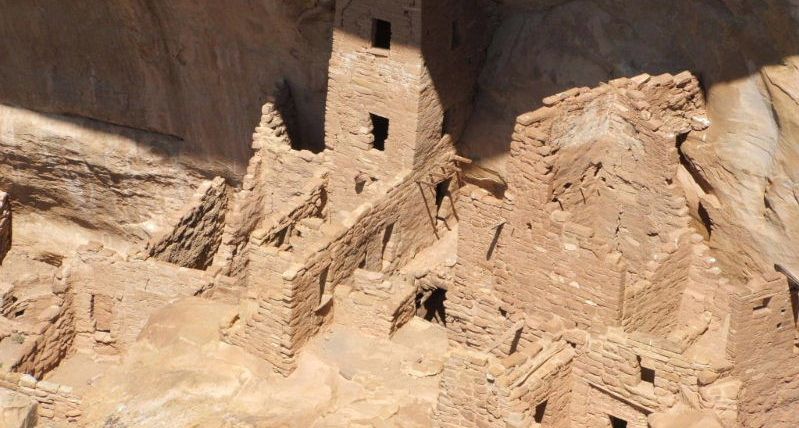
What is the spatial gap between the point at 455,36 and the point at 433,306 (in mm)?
4089

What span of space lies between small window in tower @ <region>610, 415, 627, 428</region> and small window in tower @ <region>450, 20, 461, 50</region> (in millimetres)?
6741

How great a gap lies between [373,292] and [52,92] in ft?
32.1

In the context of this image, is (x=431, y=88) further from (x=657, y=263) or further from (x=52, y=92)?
(x=52, y=92)

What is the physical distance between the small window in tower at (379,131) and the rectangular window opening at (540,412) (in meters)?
6.31

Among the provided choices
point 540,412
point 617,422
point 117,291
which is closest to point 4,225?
point 117,291

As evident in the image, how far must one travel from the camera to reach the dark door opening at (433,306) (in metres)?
28.8

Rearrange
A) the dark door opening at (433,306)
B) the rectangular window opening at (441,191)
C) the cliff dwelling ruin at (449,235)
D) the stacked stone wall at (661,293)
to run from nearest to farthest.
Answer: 1. the cliff dwelling ruin at (449,235)
2. the stacked stone wall at (661,293)
3. the dark door opening at (433,306)
4. the rectangular window opening at (441,191)

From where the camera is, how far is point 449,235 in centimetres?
3039

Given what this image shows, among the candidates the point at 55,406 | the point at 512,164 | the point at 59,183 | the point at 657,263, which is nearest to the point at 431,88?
the point at 512,164

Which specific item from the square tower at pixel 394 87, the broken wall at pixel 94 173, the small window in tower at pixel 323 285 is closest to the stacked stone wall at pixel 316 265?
the small window in tower at pixel 323 285

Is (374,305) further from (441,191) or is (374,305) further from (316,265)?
(441,191)

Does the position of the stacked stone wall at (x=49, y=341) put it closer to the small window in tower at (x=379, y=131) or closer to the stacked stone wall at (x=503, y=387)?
the small window in tower at (x=379, y=131)

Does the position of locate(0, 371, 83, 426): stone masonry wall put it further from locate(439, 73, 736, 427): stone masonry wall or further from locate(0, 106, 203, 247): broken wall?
locate(0, 106, 203, 247): broken wall

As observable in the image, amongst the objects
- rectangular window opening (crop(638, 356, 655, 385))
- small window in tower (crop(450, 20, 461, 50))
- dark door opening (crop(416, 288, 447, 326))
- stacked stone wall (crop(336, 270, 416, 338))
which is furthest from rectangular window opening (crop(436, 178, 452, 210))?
rectangular window opening (crop(638, 356, 655, 385))
